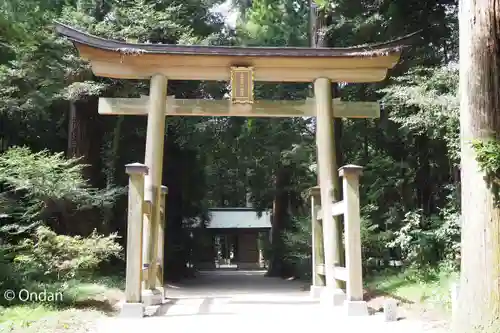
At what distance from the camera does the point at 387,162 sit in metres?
12.0

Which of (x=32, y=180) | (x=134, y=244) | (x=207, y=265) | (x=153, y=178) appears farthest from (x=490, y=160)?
(x=207, y=265)

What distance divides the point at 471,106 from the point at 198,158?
42.9 feet

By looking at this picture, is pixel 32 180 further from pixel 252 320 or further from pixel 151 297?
pixel 252 320

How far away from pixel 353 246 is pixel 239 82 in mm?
3662

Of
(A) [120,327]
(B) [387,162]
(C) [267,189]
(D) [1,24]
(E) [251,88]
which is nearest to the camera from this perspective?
(A) [120,327]

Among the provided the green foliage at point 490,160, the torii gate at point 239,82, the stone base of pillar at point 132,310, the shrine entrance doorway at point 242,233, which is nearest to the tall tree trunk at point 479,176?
the green foliage at point 490,160

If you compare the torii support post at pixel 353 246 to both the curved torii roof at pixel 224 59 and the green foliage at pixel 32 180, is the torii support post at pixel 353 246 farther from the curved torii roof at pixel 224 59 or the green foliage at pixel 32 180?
the green foliage at pixel 32 180

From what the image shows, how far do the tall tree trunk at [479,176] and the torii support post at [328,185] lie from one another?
3053 millimetres

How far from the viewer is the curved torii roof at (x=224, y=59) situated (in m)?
8.38

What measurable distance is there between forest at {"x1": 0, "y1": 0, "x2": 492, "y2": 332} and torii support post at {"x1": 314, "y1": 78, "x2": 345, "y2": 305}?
1.39 metres

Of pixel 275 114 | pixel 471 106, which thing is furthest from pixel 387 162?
pixel 471 106

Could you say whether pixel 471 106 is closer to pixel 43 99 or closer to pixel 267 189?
pixel 43 99

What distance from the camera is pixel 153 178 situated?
26.9 ft

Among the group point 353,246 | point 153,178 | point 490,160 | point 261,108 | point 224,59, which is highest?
point 224,59
